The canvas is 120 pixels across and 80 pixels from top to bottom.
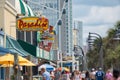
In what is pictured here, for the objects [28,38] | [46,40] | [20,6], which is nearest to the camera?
[20,6]

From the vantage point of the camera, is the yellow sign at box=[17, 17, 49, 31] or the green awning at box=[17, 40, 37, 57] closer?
the yellow sign at box=[17, 17, 49, 31]

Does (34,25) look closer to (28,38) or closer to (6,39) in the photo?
(6,39)

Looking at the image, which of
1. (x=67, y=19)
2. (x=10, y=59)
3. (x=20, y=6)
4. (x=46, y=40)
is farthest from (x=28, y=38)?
(x=67, y=19)

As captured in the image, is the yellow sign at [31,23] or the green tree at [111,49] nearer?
the yellow sign at [31,23]

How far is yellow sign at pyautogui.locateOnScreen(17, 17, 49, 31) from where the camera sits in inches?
1334

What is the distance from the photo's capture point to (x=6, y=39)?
32.4 m

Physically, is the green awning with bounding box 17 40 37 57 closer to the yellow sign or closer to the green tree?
the yellow sign

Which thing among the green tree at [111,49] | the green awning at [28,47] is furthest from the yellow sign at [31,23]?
the green tree at [111,49]

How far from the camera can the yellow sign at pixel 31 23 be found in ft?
111

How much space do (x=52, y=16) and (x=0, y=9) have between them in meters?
42.1

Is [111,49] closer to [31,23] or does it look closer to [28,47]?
[28,47]

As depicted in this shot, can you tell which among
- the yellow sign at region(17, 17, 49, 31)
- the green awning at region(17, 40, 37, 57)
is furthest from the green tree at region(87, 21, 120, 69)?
the yellow sign at region(17, 17, 49, 31)

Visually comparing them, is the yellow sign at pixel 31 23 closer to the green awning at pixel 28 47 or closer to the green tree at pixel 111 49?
the green awning at pixel 28 47

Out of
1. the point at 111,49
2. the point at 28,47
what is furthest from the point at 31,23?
the point at 111,49
